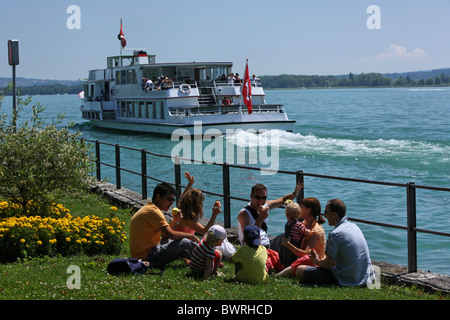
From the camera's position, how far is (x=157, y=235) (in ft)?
24.1

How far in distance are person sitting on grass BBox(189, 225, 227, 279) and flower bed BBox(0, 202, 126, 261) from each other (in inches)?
64.7

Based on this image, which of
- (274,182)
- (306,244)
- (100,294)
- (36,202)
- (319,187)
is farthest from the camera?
(274,182)

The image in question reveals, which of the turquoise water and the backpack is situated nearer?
the backpack

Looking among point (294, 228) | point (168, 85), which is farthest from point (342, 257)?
point (168, 85)

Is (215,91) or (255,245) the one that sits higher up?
(215,91)

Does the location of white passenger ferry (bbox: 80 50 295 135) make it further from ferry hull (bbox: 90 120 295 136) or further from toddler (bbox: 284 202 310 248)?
toddler (bbox: 284 202 310 248)

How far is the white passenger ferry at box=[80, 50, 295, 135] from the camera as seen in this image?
37.9 m

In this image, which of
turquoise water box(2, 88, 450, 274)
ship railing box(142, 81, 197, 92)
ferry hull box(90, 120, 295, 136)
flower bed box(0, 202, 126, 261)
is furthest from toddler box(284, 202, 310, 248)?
ship railing box(142, 81, 197, 92)

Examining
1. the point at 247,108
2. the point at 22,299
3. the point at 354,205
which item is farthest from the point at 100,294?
the point at 247,108

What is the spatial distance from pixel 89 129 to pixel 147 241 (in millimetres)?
46778

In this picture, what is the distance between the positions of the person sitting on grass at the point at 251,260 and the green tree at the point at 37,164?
3451 mm

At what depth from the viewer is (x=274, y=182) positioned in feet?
80.3
